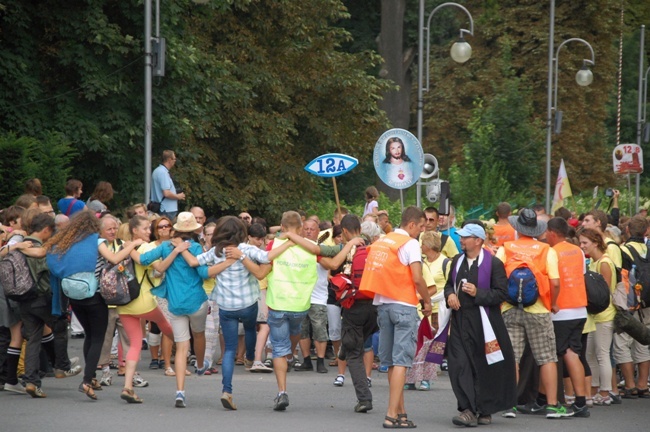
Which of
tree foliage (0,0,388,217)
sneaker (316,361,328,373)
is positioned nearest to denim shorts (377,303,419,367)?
sneaker (316,361,328,373)

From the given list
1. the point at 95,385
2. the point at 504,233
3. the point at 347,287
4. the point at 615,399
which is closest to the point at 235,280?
the point at 347,287

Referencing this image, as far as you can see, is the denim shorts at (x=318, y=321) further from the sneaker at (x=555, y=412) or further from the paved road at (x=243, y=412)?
the sneaker at (x=555, y=412)

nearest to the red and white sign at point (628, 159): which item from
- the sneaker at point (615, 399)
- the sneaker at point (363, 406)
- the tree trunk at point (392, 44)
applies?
the tree trunk at point (392, 44)

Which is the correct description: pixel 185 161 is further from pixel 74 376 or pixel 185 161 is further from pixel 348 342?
pixel 348 342

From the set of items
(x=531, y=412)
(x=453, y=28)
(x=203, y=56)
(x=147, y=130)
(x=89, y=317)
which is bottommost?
(x=531, y=412)

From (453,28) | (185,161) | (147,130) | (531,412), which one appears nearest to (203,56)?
(185,161)

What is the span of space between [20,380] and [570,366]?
5851 millimetres

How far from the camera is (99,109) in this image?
83.7 feet

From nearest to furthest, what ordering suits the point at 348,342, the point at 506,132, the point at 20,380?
the point at 348,342, the point at 20,380, the point at 506,132

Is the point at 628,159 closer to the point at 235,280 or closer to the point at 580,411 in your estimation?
the point at 580,411

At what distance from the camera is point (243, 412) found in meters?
11.3

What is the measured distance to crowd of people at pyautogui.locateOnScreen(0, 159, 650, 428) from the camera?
35.2 ft

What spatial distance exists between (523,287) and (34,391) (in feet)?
16.0

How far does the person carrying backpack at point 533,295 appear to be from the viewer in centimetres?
1109
